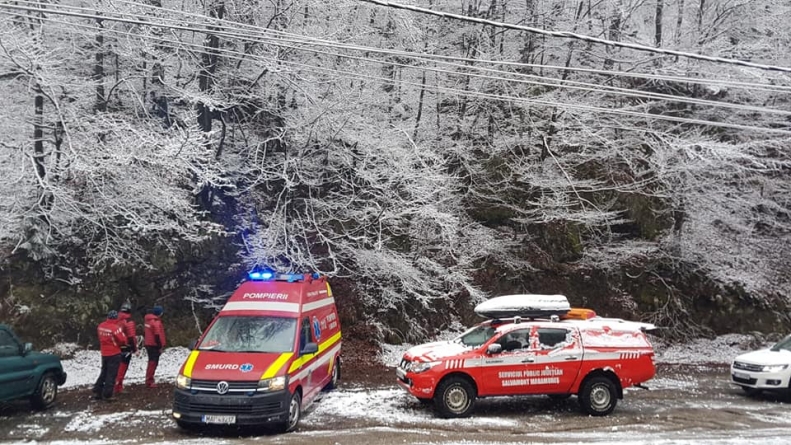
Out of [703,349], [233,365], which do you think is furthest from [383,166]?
[703,349]

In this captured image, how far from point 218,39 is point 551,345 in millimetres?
12346

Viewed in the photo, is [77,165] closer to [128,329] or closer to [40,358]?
[128,329]

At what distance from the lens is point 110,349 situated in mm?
10820

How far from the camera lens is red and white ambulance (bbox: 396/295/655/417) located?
9992mm

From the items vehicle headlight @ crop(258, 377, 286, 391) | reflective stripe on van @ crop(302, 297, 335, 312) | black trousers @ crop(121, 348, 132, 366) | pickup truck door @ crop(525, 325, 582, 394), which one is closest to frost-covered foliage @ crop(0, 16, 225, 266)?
black trousers @ crop(121, 348, 132, 366)

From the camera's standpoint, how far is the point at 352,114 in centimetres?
1520

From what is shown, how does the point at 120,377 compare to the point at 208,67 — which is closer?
the point at 120,377

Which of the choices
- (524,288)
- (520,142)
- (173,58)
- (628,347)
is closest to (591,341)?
(628,347)

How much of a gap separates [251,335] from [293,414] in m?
1.53

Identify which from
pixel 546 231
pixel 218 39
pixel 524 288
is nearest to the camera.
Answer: pixel 218 39

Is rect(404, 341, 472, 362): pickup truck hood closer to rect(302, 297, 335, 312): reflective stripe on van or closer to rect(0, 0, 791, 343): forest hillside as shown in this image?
rect(302, 297, 335, 312): reflective stripe on van

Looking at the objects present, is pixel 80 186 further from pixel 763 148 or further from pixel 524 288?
pixel 763 148

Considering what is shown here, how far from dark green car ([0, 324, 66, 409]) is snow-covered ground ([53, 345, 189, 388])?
5.71ft

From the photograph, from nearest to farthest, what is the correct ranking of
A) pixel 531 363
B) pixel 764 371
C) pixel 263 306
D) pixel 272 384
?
pixel 272 384 → pixel 263 306 → pixel 531 363 → pixel 764 371
